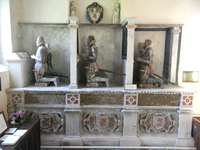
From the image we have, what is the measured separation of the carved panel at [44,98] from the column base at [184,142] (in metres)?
2.69

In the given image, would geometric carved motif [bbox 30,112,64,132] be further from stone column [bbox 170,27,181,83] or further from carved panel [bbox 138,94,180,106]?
stone column [bbox 170,27,181,83]

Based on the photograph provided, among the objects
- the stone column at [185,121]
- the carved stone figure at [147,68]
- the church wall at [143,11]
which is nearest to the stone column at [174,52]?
the church wall at [143,11]

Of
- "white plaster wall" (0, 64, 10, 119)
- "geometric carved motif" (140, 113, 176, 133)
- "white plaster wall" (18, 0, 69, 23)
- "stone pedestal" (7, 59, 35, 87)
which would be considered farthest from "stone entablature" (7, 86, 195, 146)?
"white plaster wall" (18, 0, 69, 23)

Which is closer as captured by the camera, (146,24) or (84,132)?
(84,132)

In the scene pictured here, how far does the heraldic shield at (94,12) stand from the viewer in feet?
13.8

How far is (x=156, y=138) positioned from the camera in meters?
3.71

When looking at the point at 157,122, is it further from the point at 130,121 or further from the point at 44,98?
the point at 44,98

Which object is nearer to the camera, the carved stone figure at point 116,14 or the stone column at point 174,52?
the stone column at point 174,52

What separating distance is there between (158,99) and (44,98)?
8.09 feet

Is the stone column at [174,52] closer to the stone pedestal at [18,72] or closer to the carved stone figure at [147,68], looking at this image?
the carved stone figure at [147,68]

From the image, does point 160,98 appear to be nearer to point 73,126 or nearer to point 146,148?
point 146,148

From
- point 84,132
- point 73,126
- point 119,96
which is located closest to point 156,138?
point 119,96

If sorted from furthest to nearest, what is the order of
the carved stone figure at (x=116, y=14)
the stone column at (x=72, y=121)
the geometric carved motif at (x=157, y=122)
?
the carved stone figure at (x=116, y=14), the geometric carved motif at (x=157, y=122), the stone column at (x=72, y=121)

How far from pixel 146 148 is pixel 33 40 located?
376cm
